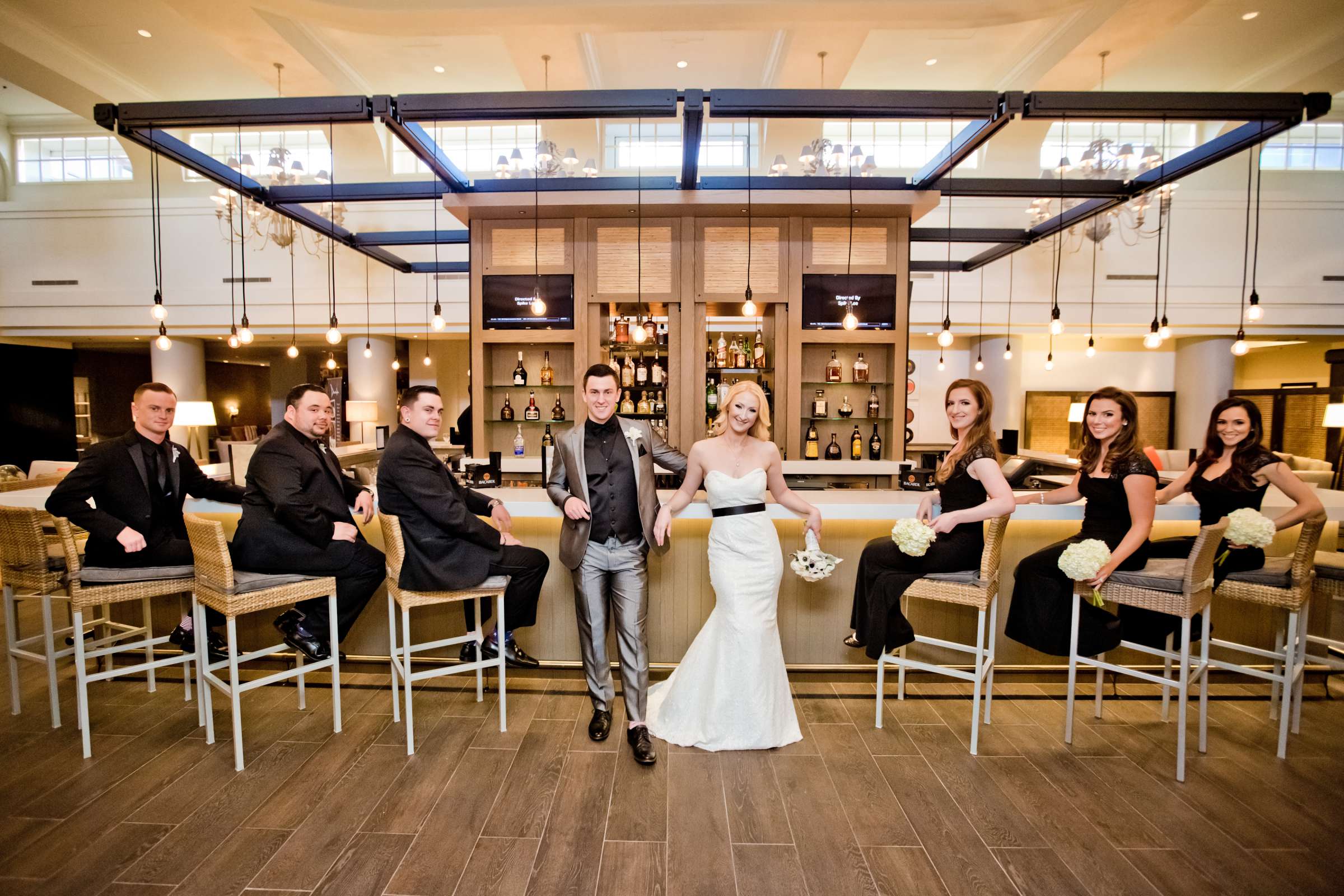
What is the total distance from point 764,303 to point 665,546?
3710mm

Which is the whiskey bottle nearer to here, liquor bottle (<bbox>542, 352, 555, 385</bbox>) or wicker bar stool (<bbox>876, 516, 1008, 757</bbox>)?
liquor bottle (<bbox>542, 352, 555, 385</bbox>)

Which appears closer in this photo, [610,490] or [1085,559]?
[1085,559]

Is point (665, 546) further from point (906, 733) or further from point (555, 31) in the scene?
point (555, 31)

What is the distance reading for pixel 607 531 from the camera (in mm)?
2879

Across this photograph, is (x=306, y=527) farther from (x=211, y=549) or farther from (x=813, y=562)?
(x=813, y=562)

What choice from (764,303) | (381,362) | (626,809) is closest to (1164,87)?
(764,303)

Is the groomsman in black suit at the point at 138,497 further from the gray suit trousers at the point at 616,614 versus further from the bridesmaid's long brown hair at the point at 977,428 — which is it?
the bridesmaid's long brown hair at the point at 977,428

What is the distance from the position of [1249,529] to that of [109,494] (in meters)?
5.41

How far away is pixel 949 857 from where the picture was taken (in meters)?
2.12

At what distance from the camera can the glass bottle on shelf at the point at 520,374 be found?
6.12m

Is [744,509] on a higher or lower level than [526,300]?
lower

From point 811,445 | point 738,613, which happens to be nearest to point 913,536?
point 738,613

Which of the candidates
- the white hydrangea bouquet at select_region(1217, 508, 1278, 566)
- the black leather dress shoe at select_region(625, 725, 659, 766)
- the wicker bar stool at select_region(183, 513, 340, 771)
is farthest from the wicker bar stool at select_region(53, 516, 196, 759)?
the white hydrangea bouquet at select_region(1217, 508, 1278, 566)

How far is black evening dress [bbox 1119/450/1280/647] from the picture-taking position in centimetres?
294
